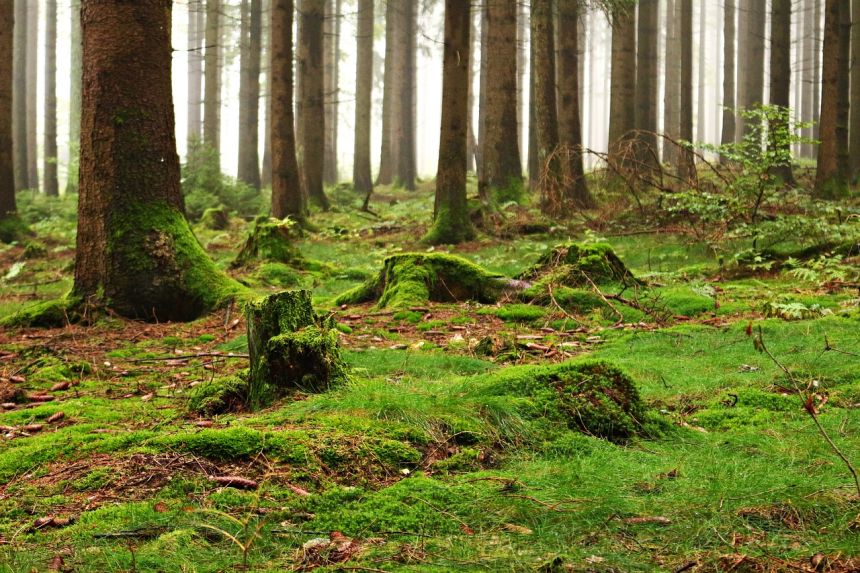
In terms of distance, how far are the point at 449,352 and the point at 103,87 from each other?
4.89 metres

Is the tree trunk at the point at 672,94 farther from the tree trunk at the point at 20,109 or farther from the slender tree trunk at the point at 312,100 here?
the tree trunk at the point at 20,109

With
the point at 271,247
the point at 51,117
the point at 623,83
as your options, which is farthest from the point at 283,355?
the point at 51,117

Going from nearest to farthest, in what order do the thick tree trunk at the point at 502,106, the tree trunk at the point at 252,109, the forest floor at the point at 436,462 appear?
the forest floor at the point at 436,462 → the thick tree trunk at the point at 502,106 → the tree trunk at the point at 252,109

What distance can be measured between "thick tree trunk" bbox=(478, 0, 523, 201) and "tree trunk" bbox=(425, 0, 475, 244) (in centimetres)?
288

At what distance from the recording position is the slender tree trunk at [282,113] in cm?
1727

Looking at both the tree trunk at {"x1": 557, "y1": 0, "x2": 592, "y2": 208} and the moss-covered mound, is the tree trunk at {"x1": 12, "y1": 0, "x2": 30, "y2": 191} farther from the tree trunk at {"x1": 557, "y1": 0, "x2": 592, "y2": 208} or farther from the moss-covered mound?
the moss-covered mound

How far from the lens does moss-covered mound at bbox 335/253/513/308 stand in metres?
9.39

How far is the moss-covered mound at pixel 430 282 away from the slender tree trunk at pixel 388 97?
24098 millimetres

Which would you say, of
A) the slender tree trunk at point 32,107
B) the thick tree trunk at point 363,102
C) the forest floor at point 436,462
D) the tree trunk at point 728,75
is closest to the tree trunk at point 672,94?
the tree trunk at point 728,75

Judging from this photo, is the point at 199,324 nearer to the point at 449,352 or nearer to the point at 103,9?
the point at 449,352

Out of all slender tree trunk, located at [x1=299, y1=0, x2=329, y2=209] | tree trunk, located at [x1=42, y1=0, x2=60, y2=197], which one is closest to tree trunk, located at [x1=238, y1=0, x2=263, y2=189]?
slender tree trunk, located at [x1=299, y1=0, x2=329, y2=209]

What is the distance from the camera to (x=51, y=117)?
32.5 meters

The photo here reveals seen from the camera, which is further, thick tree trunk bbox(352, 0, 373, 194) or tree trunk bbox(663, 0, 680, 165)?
tree trunk bbox(663, 0, 680, 165)

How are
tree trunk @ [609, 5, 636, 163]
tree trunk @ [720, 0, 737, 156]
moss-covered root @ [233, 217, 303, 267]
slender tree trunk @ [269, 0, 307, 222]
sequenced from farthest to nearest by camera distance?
tree trunk @ [720, 0, 737, 156]
tree trunk @ [609, 5, 636, 163]
slender tree trunk @ [269, 0, 307, 222]
moss-covered root @ [233, 217, 303, 267]
